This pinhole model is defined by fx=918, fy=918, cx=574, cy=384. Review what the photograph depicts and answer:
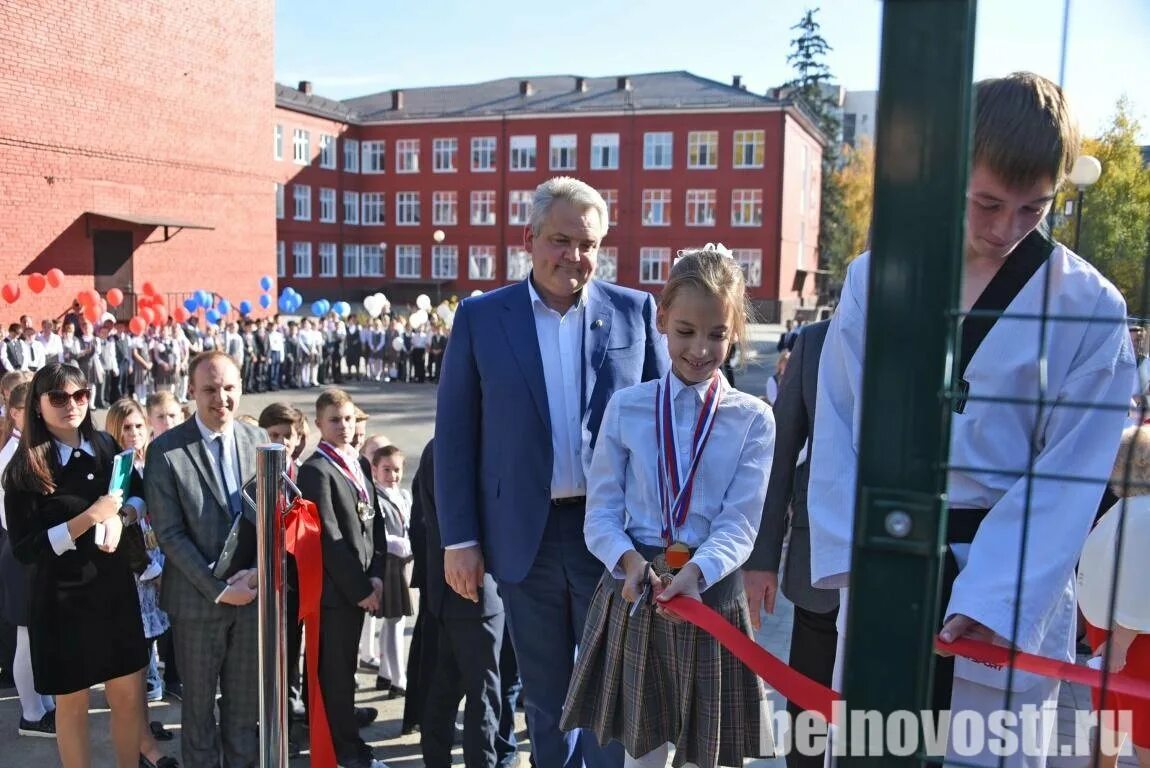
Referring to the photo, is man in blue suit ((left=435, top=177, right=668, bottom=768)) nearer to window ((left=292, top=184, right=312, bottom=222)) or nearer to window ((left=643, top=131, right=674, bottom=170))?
window ((left=643, top=131, right=674, bottom=170))

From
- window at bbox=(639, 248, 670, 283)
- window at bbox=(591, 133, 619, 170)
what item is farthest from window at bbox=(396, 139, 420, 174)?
window at bbox=(639, 248, 670, 283)

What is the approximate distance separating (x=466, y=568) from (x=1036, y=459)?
6.38ft

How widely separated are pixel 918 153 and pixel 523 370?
6.70 ft

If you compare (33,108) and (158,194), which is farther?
(158,194)

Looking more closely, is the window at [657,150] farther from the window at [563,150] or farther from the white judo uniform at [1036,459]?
the white judo uniform at [1036,459]

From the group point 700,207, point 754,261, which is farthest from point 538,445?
point 700,207

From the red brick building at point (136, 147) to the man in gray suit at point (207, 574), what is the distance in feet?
74.8

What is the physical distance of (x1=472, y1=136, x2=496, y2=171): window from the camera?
167 feet

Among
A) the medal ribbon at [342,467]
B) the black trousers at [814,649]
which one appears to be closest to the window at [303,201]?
the medal ribbon at [342,467]

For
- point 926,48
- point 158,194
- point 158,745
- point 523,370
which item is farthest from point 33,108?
point 926,48

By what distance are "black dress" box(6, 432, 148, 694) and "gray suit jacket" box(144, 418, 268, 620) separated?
7.5 inches

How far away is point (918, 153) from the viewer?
116cm

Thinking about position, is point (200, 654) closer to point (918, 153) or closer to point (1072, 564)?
point (1072, 564)

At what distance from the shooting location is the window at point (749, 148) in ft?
151
